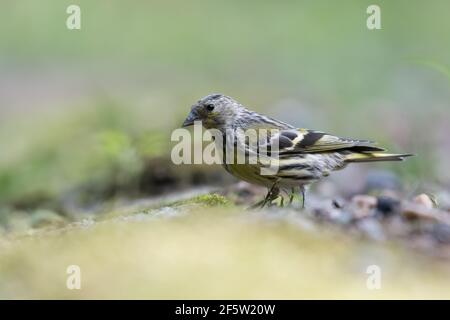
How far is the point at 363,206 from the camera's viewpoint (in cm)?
735

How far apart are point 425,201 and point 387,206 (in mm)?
620

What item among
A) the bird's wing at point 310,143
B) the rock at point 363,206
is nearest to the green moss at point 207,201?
the bird's wing at point 310,143

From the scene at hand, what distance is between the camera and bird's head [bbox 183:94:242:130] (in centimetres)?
786

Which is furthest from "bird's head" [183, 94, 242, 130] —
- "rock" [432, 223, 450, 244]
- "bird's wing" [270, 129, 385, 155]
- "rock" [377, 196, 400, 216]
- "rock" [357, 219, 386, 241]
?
Result: "rock" [432, 223, 450, 244]

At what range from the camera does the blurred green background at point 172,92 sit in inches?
345

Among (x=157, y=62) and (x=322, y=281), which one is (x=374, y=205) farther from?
(x=157, y=62)

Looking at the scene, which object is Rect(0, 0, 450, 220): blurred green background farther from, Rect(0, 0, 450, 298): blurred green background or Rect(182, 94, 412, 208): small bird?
Rect(182, 94, 412, 208): small bird

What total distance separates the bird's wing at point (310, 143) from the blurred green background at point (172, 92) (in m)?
1.10

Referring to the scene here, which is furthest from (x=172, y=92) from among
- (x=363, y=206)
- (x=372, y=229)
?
(x=372, y=229)

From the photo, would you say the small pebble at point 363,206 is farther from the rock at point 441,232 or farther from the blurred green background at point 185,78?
the blurred green background at point 185,78

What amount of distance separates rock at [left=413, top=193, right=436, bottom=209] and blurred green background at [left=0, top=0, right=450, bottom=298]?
1177 millimetres

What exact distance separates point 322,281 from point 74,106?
378 inches

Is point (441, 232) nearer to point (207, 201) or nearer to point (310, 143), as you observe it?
point (310, 143)
